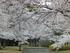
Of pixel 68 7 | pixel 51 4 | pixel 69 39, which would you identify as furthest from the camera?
pixel 69 39

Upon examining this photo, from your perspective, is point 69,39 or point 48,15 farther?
point 69,39

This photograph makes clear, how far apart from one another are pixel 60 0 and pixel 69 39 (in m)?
2.65

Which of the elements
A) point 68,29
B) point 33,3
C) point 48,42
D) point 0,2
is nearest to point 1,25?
point 0,2

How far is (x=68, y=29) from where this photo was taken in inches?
282

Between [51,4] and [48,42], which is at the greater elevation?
[51,4]

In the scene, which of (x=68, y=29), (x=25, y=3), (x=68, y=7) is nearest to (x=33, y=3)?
(x=25, y=3)

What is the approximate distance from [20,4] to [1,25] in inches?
179

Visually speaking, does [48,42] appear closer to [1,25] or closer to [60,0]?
[1,25]

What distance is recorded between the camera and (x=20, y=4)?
5547 mm

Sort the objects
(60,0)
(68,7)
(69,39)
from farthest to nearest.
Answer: (69,39), (68,7), (60,0)

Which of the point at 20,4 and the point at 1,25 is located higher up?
the point at 20,4

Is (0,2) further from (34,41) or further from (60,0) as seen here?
(34,41)

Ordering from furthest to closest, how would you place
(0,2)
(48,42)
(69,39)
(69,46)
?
(48,42) → (69,46) → (69,39) → (0,2)

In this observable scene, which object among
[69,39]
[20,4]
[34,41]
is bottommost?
[34,41]
